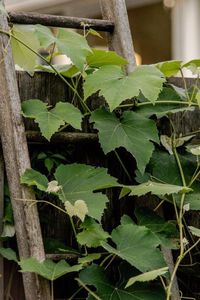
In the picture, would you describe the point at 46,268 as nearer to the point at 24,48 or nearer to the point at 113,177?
the point at 113,177

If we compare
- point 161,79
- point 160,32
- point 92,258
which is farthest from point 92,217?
point 160,32

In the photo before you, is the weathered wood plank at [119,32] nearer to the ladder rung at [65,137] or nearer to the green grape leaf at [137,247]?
the ladder rung at [65,137]

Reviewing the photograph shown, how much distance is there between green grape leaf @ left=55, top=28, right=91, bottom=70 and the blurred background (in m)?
2.96

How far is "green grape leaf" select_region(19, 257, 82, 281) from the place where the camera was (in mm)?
1727

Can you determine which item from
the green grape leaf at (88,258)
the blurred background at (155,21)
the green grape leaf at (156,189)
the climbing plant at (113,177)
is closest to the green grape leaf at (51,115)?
the climbing plant at (113,177)

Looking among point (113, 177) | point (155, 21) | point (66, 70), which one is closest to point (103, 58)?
point (66, 70)

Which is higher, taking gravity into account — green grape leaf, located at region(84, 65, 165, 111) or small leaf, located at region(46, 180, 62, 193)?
green grape leaf, located at region(84, 65, 165, 111)

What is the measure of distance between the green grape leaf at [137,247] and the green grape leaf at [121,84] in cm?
33

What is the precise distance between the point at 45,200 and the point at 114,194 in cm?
23

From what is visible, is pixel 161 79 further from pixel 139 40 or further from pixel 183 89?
pixel 139 40

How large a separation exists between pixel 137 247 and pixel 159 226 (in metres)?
0.20

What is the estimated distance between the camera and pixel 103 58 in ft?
6.59

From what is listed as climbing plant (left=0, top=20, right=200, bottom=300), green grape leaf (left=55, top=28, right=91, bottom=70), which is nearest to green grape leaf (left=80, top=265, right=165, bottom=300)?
climbing plant (left=0, top=20, right=200, bottom=300)

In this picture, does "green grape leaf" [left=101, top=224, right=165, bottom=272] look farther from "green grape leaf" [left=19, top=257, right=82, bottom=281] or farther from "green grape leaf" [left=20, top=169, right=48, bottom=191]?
"green grape leaf" [left=20, top=169, right=48, bottom=191]
